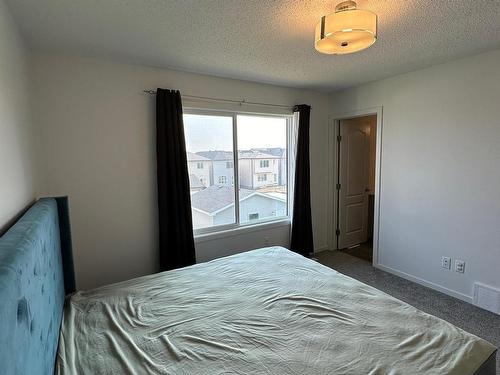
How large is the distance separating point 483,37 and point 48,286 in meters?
3.41

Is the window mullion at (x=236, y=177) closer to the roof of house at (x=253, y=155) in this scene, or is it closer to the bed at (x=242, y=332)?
the roof of house at (x=253, y=155)

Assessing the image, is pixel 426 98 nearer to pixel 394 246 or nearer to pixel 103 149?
pixel 394 246

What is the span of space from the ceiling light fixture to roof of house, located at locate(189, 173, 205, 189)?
6.46 ft

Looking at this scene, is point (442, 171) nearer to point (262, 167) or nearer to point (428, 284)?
point (428, 284)

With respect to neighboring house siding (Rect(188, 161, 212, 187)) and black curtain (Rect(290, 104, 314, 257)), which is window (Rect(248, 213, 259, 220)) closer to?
black curtain (Rect(290, 104, 314, 257))

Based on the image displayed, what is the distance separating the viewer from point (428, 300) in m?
2.83

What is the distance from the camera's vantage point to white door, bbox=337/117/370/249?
4254mm

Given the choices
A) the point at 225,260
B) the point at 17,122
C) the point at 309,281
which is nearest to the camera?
the point at 17,122

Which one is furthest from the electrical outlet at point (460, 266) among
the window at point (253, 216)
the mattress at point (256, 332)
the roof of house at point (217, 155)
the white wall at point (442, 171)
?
the roof of house at point (217, 155)

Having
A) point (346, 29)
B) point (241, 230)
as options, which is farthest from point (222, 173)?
point (346, 29)

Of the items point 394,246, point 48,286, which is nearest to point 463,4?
point 394,246

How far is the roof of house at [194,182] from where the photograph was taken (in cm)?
317

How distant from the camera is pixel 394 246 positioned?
11.3 ft

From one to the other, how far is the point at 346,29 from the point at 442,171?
2.18 metres
